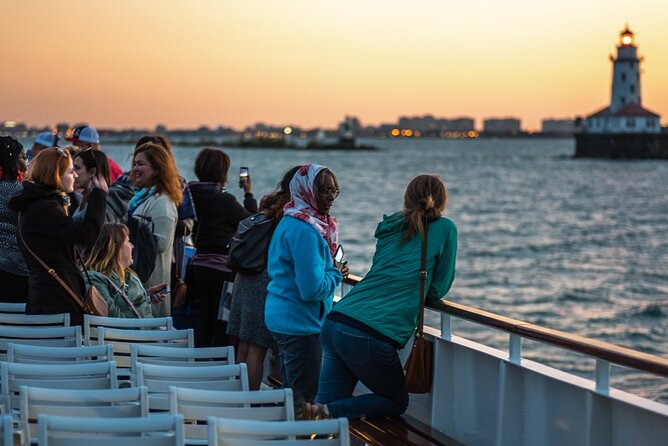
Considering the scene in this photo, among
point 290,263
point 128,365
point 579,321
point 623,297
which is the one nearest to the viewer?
point 290,263

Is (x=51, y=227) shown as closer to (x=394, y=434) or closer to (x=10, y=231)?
(x=10, y=231)

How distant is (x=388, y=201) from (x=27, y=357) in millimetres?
64217

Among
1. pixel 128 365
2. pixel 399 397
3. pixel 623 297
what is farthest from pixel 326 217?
pixel 623 297

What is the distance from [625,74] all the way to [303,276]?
113241 millimetres

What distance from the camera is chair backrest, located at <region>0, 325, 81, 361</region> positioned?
5.21 metres

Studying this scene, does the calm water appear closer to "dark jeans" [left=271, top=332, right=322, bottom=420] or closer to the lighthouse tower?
"dark jeans" [left=271, top=332, right=322, bottom=420]

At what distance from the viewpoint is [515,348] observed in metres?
4.95

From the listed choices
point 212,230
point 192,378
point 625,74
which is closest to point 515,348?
point 192,378

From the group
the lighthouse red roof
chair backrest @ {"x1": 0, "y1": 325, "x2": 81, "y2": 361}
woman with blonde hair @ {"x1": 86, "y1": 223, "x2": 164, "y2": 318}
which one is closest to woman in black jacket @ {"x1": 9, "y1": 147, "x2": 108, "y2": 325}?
woman with blonde hair @ {"x1": 86, "y1": 223, "x2": 164, "y2": 318}

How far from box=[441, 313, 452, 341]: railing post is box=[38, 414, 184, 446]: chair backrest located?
2.27 meters

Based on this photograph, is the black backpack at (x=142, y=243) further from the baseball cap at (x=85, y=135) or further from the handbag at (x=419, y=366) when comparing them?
the handbag at (x=419, y=366)

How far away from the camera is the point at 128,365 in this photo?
18.1ft

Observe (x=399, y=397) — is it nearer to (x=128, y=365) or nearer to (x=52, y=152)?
(x=128, y=365)

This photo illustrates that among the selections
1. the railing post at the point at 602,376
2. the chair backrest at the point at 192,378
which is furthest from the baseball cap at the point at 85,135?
the railing post at the point at 602,376
